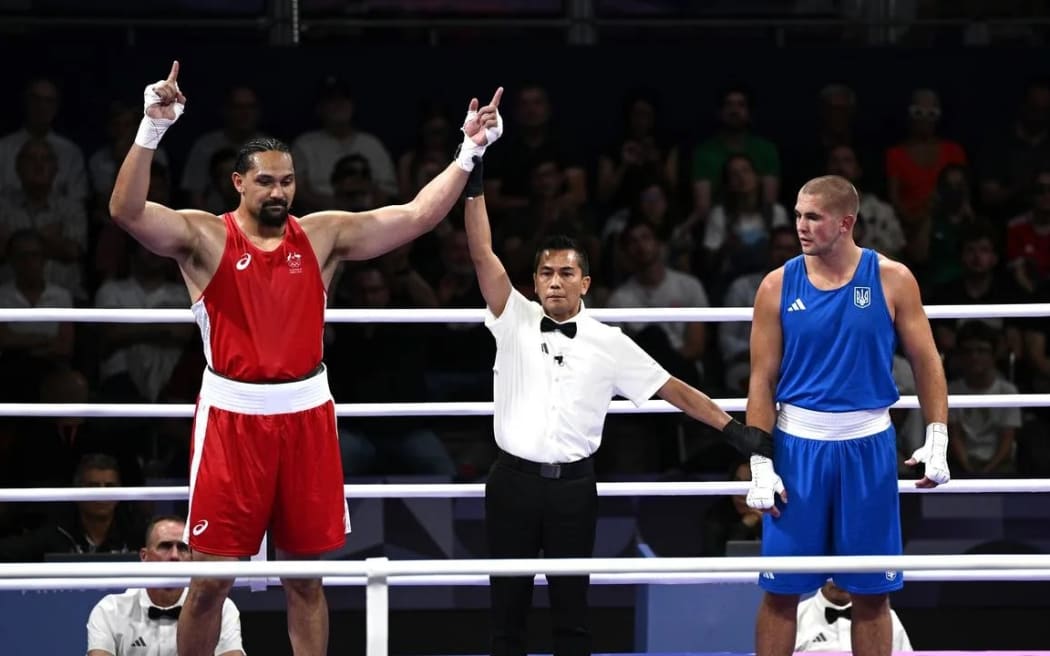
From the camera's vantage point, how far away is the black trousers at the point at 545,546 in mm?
4117

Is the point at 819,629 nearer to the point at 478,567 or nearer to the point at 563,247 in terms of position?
the point at 563,247

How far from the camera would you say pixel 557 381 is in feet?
13.8

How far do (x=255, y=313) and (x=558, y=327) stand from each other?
83 centimetres

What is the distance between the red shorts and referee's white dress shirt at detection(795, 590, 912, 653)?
204cm

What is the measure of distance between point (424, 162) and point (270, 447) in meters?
4.03

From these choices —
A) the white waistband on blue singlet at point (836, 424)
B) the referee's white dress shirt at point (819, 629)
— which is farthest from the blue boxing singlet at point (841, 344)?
the referee's white dress shirt at point (819, 629)

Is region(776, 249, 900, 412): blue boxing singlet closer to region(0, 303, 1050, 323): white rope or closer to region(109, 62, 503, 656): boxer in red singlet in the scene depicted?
region(0, 303, 1050, 323): white rope

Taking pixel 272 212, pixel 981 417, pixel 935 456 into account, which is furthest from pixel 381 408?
pixel 981 417

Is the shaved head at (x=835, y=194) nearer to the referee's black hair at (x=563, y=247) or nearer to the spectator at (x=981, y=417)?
the referee's black hair at (x=563, y=247)

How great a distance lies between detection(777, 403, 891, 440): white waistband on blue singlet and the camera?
394 centimetres

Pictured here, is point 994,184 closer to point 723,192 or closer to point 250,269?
point 723,192

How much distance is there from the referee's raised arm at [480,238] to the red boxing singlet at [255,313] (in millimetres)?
480

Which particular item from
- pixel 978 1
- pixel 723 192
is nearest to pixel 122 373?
pixel 723 192

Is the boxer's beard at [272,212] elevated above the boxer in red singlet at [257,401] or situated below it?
above
